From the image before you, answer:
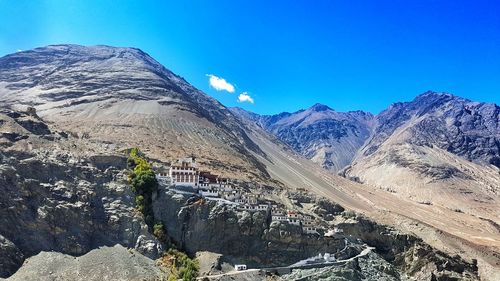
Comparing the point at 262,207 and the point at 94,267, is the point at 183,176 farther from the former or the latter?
the point at 94,267

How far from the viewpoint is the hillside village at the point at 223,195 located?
94025mm

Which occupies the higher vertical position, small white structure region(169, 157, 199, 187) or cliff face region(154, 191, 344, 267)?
small white structure region(169, 157, 199, 187)

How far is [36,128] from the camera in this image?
10681 centimetres

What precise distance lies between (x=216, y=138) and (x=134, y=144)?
4733 centimetres

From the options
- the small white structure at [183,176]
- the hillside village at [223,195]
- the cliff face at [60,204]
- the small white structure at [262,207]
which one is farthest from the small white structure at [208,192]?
the cliff face at [60,204]

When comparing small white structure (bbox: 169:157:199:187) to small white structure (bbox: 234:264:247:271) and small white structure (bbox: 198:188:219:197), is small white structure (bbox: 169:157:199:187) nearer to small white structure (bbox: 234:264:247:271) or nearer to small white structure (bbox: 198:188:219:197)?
small white structure (bbox: 198:188:219:197)

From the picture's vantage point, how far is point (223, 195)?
100 meters

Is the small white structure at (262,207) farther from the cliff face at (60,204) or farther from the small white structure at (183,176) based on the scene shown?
the cliff face at (60,204)

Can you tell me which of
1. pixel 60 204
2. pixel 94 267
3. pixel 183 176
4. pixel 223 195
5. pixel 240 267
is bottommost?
pixel 94 267

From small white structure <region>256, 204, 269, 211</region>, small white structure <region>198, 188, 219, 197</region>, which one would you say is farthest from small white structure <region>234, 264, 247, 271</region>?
small white structure <region>198, 188, 219, 197</region>

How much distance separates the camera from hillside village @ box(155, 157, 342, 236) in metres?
94.0

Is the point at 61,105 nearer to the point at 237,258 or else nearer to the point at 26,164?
the point at 26,164

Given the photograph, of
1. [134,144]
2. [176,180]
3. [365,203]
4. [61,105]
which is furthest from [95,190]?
[365,203]

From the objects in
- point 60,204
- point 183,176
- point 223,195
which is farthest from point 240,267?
point 60,204
